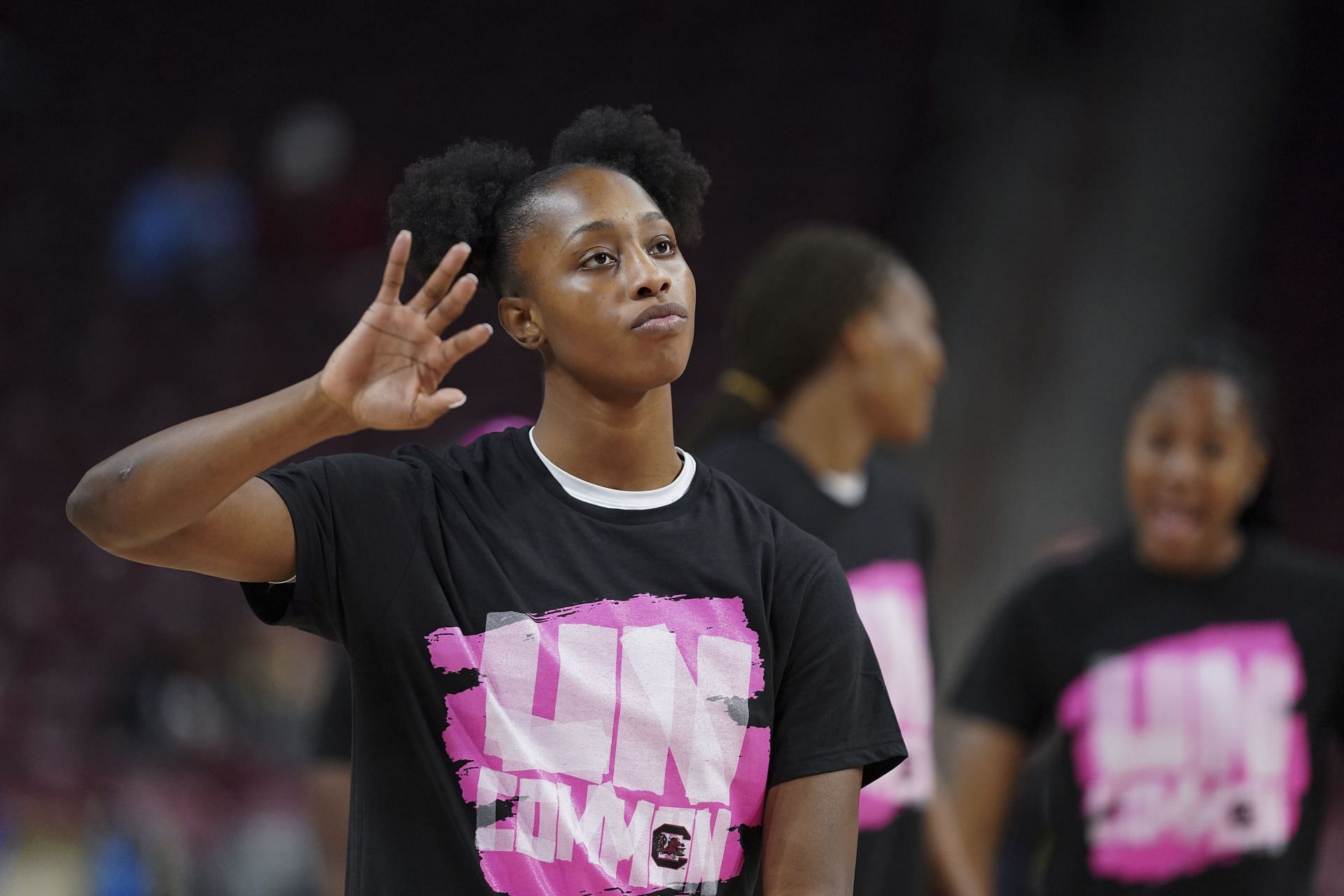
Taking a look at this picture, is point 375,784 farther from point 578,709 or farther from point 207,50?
point 207,50

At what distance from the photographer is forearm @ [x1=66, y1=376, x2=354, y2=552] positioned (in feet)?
6.26

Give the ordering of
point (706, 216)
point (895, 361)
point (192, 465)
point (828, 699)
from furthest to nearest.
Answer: point (706, 216) → point (895, 361) → point (828, 699) → point (192, 465)

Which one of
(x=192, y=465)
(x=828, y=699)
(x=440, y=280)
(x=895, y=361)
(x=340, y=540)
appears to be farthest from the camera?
(x=895, y=361)

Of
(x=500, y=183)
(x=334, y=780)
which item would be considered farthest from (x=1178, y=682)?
(x=500, y=183)

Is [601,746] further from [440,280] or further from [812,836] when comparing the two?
[440,280]

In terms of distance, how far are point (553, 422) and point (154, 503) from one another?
60 centimetres

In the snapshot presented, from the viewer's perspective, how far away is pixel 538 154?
98.0 inches

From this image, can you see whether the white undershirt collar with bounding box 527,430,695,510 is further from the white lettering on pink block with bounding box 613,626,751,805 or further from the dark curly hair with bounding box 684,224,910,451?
the dark curly hair with bounding box 684,224,910,451

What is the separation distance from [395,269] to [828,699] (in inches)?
31.7

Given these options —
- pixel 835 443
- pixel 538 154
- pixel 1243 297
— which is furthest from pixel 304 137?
pixel 538 154

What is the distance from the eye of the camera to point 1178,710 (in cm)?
375

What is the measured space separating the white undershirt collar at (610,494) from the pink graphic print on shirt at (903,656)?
1.39m

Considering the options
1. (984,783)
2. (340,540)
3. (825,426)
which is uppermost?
(825,426)

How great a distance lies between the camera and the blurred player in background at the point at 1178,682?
3670mm
